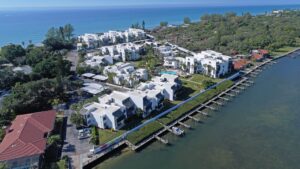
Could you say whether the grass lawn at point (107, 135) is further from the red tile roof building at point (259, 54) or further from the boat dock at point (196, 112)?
the red tile roof building at point (259, 54)

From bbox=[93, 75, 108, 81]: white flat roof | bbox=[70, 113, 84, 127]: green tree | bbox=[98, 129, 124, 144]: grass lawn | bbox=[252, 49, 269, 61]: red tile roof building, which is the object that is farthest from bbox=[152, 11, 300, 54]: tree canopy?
bbox=[70, 113, 84, 127]: green tree

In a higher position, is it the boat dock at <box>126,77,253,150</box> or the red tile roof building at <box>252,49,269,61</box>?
the red tile roof building at <box>252,49,269,61</box>

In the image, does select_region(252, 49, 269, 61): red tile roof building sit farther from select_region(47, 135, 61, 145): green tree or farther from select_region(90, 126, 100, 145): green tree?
select_region(47, 135, 61, 145): green tree

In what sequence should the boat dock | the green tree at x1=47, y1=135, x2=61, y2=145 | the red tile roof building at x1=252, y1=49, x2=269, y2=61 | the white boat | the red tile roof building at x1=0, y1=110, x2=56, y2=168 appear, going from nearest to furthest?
1. the red tile roof building at x1=0, y1=110, x2=56, y2=168
2. the green tree at x1=47, y1=135, x2=61, y2=145
3. the boat dock
4. the white boat
5. the red tile roof building at x1=252, y1=49, x2=269, y2=61

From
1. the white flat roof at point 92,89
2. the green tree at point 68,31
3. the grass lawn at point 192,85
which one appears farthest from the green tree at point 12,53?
the grass lawn at point 192,85

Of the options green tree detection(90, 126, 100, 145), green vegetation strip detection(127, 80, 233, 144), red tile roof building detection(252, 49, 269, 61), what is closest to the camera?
green tree detection(90, 126, 100, 145)

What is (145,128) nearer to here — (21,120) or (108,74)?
(21,120)

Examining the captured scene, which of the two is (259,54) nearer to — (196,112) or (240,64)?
(240,64)
